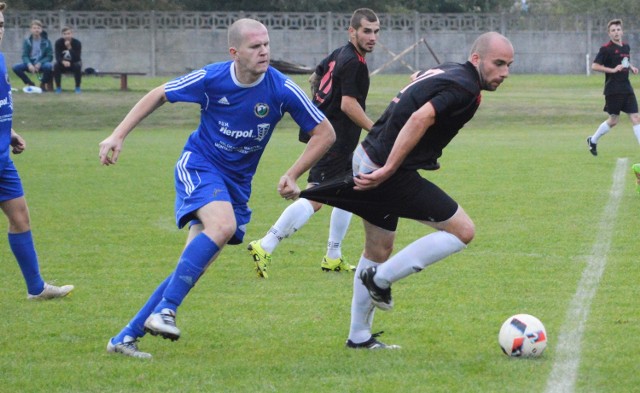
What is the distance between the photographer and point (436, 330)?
6.50 m

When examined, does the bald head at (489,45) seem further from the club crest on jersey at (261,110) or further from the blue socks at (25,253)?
the blue socks at (25,253)

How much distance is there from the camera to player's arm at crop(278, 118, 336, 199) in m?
5.92

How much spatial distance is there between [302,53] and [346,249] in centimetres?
3651

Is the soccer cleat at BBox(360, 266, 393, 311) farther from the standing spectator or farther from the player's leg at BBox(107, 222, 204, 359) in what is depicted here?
the standing spectator

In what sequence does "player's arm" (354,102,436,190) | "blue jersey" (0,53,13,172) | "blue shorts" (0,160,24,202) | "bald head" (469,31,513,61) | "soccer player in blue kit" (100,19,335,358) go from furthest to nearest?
1. "blue shorts" (0,160,24,202)
2. "blue jersey" (0,53,13,172)
3. "soccer player in blue kit" (100,19,335,358)
4. "bald head" (469,31,513,61)
5. "player's arm" (354,102,436,190)

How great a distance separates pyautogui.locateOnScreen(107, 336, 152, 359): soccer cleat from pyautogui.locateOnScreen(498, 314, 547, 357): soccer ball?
195 cm

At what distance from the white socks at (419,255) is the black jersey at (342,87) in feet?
8.94

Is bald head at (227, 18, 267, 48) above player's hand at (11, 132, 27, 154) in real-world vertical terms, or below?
above

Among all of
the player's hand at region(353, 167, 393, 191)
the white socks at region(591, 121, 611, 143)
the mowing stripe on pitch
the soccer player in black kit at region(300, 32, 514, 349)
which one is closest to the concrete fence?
the white socks at region(591, 121, 611, 143)

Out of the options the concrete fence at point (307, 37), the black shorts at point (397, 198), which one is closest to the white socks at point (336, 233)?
the black shorts at point (397, 198)

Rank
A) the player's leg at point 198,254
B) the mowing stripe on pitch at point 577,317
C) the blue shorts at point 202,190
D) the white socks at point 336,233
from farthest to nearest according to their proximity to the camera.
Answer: the white socks at point 336,233 < the blue shorts at point 202,190 < the player's leg at point 198,254 < the mowing stripe on pitch at point 577,317

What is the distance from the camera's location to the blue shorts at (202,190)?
5918mm

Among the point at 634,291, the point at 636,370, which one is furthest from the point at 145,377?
the point at 634,291

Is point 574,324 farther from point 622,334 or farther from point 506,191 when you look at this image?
point 506,191
